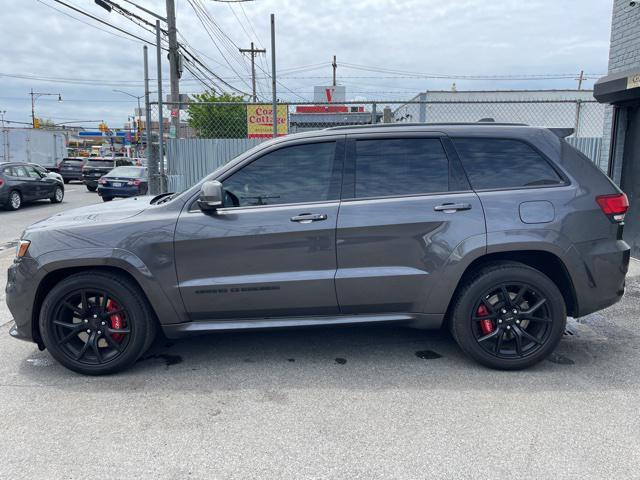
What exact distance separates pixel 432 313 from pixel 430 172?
3.66 ft

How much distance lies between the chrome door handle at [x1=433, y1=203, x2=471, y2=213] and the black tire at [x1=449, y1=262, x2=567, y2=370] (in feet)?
1.70

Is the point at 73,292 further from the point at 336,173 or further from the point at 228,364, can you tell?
the point at 336,173

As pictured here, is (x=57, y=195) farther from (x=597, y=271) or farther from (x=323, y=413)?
(x=597, y=271)

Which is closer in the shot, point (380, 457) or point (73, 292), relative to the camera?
point (380, 457)

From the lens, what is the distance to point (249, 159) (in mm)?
3918

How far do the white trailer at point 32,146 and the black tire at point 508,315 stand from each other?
101ft

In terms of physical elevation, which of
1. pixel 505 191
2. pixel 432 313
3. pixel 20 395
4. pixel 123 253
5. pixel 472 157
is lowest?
pixel 20 395

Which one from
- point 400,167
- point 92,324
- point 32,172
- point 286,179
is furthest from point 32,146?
point 400,167

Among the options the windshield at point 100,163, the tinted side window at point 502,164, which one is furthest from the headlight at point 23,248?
the windshield at point 100,163

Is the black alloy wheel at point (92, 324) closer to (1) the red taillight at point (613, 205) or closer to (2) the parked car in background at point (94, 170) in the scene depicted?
(1) the red taillight at point (613, 205)

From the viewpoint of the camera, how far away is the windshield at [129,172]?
17.3 metres

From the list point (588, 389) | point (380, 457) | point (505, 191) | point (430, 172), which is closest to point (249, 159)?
point (430, 172)

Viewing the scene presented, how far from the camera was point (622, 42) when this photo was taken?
8.21 meters

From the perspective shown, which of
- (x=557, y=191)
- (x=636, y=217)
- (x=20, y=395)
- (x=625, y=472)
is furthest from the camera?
(x=636, y=217)
